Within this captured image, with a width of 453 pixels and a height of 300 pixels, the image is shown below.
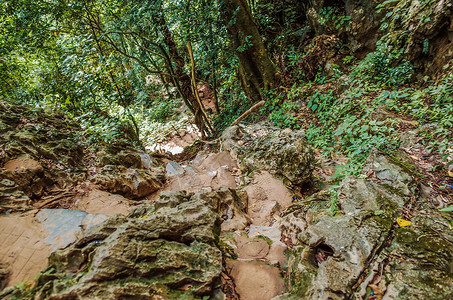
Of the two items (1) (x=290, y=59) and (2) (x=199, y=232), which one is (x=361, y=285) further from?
(1) (x=290, y=59)

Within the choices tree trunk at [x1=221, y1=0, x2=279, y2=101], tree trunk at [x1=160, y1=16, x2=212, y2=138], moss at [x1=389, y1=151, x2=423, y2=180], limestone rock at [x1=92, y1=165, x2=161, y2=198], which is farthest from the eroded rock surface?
tree trunk at [x1=160, y1=16, x2=212, y2=138]

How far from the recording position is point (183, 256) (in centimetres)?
176

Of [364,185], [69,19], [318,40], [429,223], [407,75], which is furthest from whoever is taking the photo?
[318,40]

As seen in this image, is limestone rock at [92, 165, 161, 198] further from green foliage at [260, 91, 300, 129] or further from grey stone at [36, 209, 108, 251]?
green foliage at [260, 91, 300, 129]

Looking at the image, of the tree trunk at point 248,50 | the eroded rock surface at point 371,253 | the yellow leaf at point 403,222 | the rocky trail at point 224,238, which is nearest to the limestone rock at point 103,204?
the rocky trail at point 224,238

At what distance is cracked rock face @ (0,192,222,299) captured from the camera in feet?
4.58

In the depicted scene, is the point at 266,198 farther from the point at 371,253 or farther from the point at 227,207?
the point at 371,253

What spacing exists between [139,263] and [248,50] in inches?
284

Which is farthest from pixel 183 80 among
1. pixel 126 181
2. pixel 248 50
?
pixel 126 181

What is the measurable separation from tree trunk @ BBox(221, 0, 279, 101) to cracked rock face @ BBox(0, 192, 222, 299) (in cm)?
630

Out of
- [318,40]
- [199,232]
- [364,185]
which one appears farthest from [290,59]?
[199,232]

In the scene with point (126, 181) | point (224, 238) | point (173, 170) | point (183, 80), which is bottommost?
point (224, 238)

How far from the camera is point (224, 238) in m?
2.51

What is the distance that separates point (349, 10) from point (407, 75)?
9.87ft
